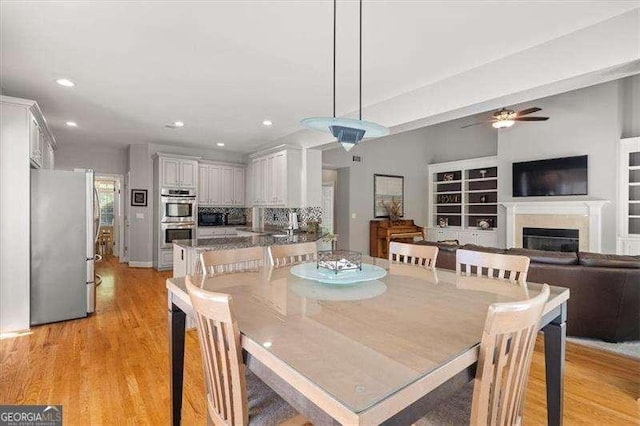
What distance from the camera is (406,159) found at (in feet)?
27.3

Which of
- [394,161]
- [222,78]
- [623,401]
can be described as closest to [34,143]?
[222,78]

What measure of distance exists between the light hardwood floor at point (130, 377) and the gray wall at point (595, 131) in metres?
3.84

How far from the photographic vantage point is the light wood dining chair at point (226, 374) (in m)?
1.04

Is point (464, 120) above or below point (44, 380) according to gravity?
above

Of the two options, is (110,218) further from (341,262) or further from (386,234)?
(341,262)

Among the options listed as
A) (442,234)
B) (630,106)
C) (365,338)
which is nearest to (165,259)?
(365,338)

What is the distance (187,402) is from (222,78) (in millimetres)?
2908

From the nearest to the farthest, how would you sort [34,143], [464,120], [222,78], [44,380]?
1. [44,380]
2. [222,78]
3. [34,143]
4. [464,120]

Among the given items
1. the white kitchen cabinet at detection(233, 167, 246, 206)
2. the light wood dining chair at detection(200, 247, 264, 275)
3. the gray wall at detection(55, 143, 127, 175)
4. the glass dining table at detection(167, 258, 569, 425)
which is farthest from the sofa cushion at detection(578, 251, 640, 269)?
the gray wall at detection(55, 143, 127, 175)

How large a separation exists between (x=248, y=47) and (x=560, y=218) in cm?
607

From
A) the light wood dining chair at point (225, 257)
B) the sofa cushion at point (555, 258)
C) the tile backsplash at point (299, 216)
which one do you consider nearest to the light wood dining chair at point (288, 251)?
the light wood dining chair at point (225, 257)

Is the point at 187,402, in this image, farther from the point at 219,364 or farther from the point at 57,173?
the point at 57,173

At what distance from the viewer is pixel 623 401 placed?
6.84 feet

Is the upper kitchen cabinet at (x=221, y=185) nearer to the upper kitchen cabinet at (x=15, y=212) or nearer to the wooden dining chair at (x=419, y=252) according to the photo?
the upper kitchen cabinet at (x=15, y=212)
